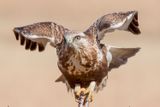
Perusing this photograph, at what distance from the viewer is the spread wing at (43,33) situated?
7.86 feet

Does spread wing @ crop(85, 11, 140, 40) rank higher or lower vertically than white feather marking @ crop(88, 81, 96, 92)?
higher

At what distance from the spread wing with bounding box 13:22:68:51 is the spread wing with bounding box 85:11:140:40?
0.26ft

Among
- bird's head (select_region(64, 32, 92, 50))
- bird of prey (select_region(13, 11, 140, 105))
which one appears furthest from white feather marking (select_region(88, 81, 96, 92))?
bird's head (select_region(64, 32, 92, 50))

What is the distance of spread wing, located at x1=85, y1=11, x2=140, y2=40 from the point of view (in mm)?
2418

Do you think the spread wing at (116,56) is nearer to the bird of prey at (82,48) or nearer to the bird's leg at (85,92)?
the bird of prey at (82,48)

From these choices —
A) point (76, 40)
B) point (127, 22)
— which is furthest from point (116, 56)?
point (76, 40)

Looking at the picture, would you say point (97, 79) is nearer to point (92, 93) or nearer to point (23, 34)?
point (92, 93)

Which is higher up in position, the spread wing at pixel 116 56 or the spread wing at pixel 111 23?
the spread wing at pixel 111 23

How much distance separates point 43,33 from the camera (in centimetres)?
242

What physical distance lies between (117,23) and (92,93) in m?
0.21

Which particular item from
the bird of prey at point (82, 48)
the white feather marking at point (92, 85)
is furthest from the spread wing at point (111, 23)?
the white feather marking at point (92, 85)

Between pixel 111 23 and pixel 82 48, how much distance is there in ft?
0.41

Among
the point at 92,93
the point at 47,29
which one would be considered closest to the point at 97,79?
the point at 92,93

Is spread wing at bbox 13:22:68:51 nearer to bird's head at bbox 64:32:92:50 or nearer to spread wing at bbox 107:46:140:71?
bird's head at bbox 64:32:92:50
